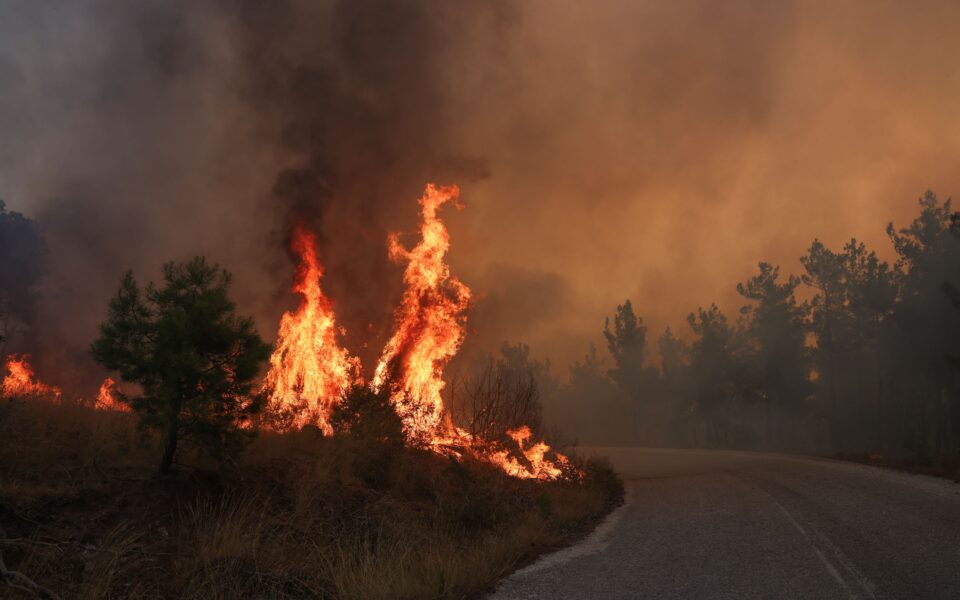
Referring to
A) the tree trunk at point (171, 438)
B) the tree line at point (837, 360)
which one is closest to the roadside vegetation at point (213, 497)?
the tree trunk at point (171, 438)

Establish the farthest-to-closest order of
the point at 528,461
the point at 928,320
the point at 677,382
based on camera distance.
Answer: the point at 677,382, the point at 928,320, the point at 528,461

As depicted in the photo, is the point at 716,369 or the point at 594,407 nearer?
the point at 716,369

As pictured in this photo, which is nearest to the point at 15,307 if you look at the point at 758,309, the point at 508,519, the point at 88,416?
the point at 88,416

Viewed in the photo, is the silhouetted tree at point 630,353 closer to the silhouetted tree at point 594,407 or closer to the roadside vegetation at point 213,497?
the silhouetted tree at point 594,407

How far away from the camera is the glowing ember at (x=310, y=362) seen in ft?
55.0

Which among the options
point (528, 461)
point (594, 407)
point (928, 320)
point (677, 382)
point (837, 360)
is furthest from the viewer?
point (594, 407)

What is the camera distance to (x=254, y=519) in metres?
9.90

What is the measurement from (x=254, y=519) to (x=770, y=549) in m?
9.06

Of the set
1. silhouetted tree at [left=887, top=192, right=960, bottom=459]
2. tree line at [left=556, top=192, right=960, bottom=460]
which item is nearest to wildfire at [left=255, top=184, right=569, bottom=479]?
tree line at [left=556, top=192, right=960, bottom=460]

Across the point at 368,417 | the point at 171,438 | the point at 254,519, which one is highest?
the point at 368,417

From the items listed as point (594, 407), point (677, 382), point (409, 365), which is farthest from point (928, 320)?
point (594, 407)

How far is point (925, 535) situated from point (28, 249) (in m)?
46.4

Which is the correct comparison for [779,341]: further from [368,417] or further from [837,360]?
[368,417]

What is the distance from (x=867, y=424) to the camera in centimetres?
5716
